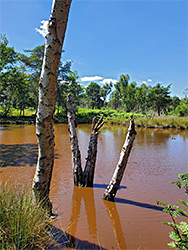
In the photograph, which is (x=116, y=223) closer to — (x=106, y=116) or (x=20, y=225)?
(x=20, y=225)

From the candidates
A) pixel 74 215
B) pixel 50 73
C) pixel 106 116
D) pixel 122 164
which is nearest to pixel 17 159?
pixel 74 215

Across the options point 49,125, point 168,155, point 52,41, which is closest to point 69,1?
point 52,41

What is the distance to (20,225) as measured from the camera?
199cm

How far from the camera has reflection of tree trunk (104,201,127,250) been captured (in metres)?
2.65

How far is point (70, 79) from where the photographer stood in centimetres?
2988

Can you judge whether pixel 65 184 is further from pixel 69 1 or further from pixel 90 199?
pixel 69 1

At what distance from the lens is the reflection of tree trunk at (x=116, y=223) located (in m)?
2.65

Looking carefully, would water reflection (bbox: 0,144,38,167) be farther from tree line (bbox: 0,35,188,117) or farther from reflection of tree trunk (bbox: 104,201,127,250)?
tree line (bbox: 0,35,188,117)

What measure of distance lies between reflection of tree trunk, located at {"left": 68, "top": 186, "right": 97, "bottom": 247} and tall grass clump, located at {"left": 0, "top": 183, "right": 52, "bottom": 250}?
645 millimetres

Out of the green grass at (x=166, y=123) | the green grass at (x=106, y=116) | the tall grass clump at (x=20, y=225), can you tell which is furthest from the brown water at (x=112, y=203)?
the green grass at (x=106, y=116)

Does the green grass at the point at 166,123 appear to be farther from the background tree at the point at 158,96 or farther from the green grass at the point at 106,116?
the background tree at the point at 158,96

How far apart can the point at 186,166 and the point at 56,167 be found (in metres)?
4.34

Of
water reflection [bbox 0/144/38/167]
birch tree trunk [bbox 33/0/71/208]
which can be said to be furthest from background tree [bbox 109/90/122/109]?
birch tree trunk [bbox 33/0/71/208]

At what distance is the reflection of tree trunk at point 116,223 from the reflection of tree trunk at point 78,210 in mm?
279
